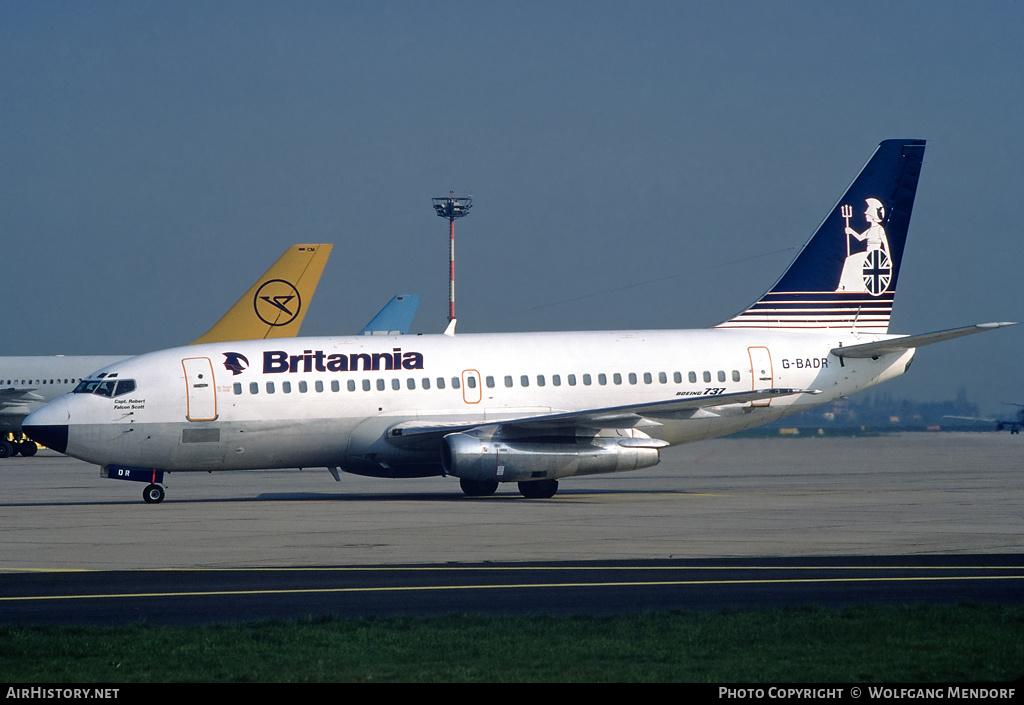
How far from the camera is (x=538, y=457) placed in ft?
101

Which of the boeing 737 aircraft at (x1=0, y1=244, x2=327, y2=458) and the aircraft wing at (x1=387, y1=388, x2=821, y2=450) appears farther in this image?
the boeing 737 aircraft at (x1=0, y1=244, x2=327, y2=458)

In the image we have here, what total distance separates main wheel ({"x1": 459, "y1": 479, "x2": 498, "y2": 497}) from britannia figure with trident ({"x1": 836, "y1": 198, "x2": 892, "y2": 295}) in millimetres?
11223

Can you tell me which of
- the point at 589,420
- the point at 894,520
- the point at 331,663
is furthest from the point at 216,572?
the point at 589,420

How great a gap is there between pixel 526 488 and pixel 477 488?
49.9 inches

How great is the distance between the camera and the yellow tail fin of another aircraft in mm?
55344

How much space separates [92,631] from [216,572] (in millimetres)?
5096

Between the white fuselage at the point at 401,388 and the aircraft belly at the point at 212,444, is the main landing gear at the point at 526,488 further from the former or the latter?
the aircraft belly at the point at 212,444

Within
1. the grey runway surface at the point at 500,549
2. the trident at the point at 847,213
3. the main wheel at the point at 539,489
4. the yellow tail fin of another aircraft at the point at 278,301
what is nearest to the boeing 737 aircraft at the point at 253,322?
the yellow tail fin of another aircraft at the point at 278,301

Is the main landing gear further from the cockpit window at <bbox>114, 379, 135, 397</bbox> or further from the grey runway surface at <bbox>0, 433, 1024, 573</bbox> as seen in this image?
the cockpit window at <bbox>114, 379, 135, 397</bbox>

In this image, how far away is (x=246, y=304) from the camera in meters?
55.9

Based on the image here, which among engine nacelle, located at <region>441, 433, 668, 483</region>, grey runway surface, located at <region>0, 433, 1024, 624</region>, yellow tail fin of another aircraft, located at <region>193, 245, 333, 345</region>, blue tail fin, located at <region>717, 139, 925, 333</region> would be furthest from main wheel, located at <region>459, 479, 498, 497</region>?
yellow tail fin of another aircraft, located at <region>193, 245, 333, 345</region>

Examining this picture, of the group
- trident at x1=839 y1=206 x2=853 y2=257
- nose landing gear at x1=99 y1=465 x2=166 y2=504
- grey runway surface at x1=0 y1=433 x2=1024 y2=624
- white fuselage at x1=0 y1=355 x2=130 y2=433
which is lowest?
grey runway surface at x1=0 y1=433 x2=1024 y2=624
